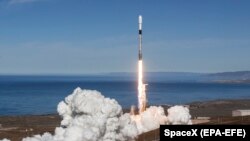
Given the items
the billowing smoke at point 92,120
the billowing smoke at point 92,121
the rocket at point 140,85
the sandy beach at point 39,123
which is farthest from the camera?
the sandy beach at point 39,123

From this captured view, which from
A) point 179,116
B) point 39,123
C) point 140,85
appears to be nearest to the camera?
point 179,116

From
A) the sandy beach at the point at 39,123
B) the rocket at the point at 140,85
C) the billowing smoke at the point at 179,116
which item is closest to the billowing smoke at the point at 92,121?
the sandy beach at the point at 39,123

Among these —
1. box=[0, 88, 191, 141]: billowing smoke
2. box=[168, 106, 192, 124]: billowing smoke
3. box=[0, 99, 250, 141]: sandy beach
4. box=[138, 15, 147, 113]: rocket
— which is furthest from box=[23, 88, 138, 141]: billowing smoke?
box=[138, 15, 147, 113]: rocket

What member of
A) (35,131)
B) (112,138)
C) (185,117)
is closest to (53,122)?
(35,131)

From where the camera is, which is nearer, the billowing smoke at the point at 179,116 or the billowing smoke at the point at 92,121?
the billowing smoke at the point at 92,121

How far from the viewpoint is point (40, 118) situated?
158250 mm

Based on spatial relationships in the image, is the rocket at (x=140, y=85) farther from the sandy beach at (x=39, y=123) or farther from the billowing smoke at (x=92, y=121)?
the billowing smoke at (x=92, y=121)

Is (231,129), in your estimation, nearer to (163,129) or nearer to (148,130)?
(163,129)

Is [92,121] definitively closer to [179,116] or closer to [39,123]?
[179,116]

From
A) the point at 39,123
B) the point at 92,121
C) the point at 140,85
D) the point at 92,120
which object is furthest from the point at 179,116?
the point at 39,123

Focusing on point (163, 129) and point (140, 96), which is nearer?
point (163, 129)

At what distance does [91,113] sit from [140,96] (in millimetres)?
25901

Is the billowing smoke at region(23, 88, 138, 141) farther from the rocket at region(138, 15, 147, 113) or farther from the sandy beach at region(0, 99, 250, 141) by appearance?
the rocket at region(138, 15, 147, 113)

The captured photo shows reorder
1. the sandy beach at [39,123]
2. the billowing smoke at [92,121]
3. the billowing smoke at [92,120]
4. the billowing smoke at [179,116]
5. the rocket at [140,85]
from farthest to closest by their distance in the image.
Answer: the sandy beach at [39,123], the rocket at [140,85], the billowing smoke at [179,116], the billowing smoke at [92,120], the billowing smoke at [92,121]
